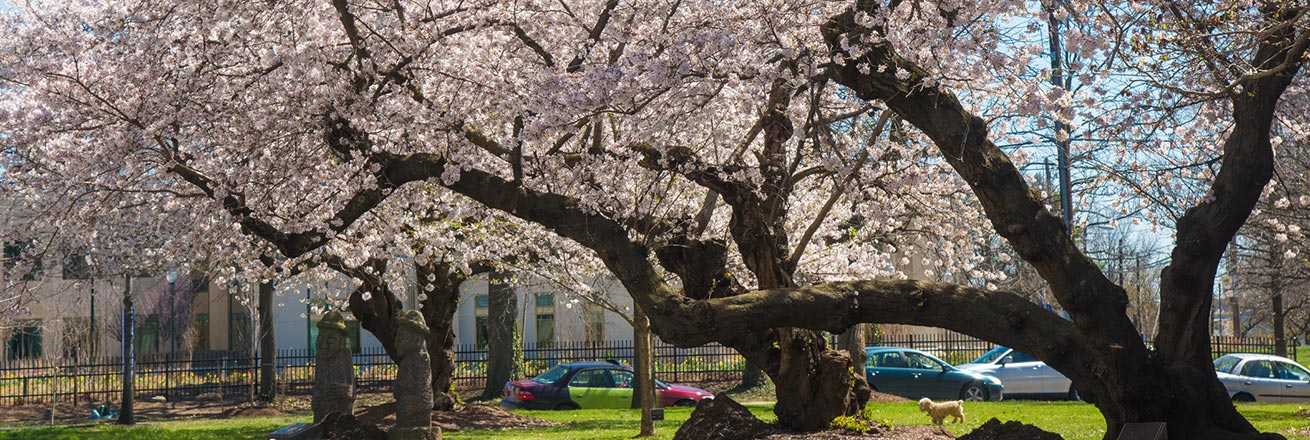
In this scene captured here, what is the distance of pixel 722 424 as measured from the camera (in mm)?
10508

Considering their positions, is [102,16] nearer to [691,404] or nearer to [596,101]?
[596,101]

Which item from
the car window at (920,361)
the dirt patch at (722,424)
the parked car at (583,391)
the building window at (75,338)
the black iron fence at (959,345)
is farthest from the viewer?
the building window at (75,338)

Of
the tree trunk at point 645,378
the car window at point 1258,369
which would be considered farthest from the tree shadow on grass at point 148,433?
the car window at point 1258,369

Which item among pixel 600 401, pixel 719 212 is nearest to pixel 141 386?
pixel 600 401

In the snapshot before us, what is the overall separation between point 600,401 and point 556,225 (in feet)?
39.7

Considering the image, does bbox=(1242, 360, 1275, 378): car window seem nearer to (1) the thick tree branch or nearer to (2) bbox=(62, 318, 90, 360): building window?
(1) the thick tree branch

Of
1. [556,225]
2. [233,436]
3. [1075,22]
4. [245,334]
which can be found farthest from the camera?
[245,334]

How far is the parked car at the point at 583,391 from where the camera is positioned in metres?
20.5

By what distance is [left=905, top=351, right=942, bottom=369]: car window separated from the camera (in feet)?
71.9

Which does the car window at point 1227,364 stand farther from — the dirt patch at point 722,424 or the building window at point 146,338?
the building window at point 146,338

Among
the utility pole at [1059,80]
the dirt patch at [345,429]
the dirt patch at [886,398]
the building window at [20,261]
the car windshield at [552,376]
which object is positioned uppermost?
the utility pole at [1059,80]

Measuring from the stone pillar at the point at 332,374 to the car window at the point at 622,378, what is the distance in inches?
385

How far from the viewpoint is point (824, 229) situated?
15375 mm

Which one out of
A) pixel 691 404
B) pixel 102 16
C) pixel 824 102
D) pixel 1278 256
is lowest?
pixel 691 404
